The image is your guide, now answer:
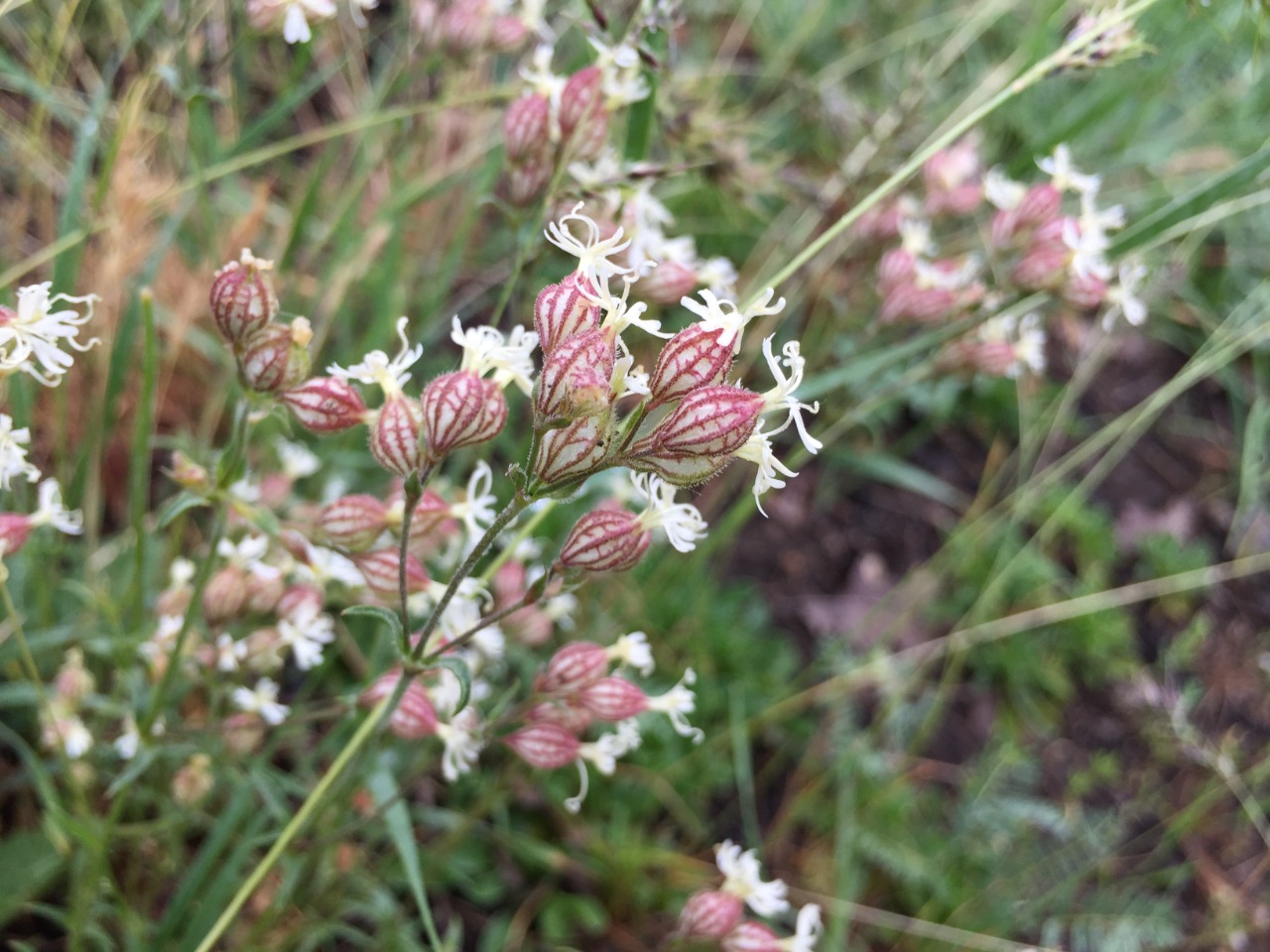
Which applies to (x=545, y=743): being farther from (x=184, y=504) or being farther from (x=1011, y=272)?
(x=1011, y=272)

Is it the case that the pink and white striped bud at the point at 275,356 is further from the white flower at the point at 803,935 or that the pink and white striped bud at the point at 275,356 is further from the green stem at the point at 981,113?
the white flower at the point at 803,935

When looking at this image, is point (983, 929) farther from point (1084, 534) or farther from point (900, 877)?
point (1084, 534)

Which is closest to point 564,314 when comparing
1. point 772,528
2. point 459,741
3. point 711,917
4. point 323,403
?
point 323,403

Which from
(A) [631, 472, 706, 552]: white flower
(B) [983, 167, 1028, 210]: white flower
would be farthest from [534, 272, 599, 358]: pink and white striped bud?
(B) [983, 167, 1028, 210]: white flower

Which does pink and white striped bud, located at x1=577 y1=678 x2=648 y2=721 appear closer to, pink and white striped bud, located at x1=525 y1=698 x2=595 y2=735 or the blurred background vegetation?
pink and white striped bud, located at x1=525 y1=698 x2=595 y2=735

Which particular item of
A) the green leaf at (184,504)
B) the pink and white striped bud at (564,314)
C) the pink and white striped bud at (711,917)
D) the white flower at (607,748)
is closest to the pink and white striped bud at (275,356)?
the green leaf at (184,504)
